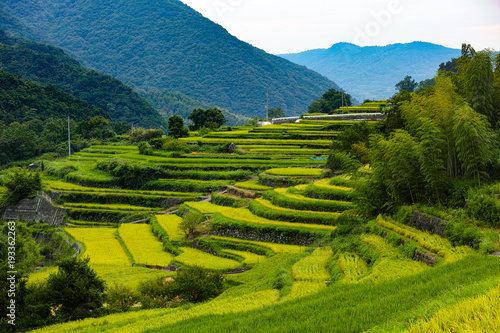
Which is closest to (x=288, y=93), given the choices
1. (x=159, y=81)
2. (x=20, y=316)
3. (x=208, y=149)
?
(x=159, y=81)

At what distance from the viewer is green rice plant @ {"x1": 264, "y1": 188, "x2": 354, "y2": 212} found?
20.7 m

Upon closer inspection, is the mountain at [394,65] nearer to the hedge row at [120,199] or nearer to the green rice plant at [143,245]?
the hedge row at [120,199]

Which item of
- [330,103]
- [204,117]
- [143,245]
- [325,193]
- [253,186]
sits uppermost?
[330,103]

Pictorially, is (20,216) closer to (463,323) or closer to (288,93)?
(463,323)

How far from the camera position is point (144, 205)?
3469 cm

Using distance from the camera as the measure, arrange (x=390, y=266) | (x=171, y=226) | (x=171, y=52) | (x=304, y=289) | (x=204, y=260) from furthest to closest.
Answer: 1. (x=171, y=52)
2. (x=171, y=226)
3. (x=204, y=260)
4. (x=390, y=266)
5. (x=304, y=289)

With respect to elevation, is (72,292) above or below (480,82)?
below

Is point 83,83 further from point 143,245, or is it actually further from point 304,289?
point 304,289

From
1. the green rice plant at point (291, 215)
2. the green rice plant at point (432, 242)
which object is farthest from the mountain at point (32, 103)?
the green rice plant at point (432, 242)

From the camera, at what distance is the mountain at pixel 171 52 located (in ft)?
448

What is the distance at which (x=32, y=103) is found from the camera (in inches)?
2788

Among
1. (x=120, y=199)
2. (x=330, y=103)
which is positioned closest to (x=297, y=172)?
(x=120, y=199)

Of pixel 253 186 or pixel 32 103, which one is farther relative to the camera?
pixel 32 103

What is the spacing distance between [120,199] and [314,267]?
24.5m
